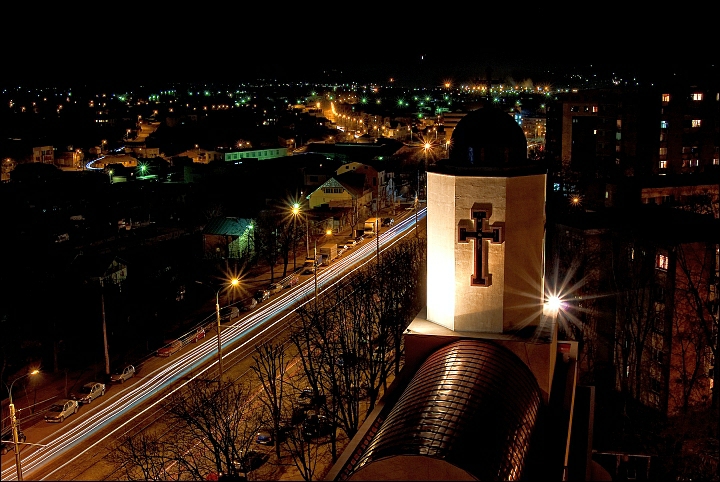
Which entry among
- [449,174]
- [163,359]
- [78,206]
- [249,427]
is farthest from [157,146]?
[449,174]

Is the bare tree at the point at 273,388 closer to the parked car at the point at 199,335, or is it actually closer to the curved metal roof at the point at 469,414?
the parked car at the point at 199,335

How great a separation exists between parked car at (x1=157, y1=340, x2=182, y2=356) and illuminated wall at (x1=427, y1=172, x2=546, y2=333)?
17.0 meters

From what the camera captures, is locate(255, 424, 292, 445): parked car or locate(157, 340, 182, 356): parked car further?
locate(157, 340, 182, 356): parked car

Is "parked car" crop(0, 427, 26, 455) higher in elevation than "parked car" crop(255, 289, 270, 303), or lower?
lower

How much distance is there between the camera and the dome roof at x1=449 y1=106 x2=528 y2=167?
884 cm

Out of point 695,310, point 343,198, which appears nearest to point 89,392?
point 695,310

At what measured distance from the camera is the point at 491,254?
8844mm

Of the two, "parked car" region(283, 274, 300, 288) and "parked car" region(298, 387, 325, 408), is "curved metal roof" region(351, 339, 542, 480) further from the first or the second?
"parked car" region(283, 274, 300, 288)

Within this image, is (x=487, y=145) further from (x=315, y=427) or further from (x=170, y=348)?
(x=170, y=348)

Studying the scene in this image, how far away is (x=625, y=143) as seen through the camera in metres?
49.8

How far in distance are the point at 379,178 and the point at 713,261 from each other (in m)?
36.0

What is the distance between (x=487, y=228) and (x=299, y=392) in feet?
45.9

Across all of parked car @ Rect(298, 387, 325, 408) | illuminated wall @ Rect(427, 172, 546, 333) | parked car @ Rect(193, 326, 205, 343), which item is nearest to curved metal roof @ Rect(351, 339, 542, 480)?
illuminated wall @ Rect(427, 172, 546, 333)

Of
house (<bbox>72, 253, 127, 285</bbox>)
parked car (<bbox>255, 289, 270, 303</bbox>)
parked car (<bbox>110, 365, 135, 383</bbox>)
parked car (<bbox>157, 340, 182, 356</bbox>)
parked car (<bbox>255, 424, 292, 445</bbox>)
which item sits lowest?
parked car (<bbox>255, 424, 292, 445</bbox>)
